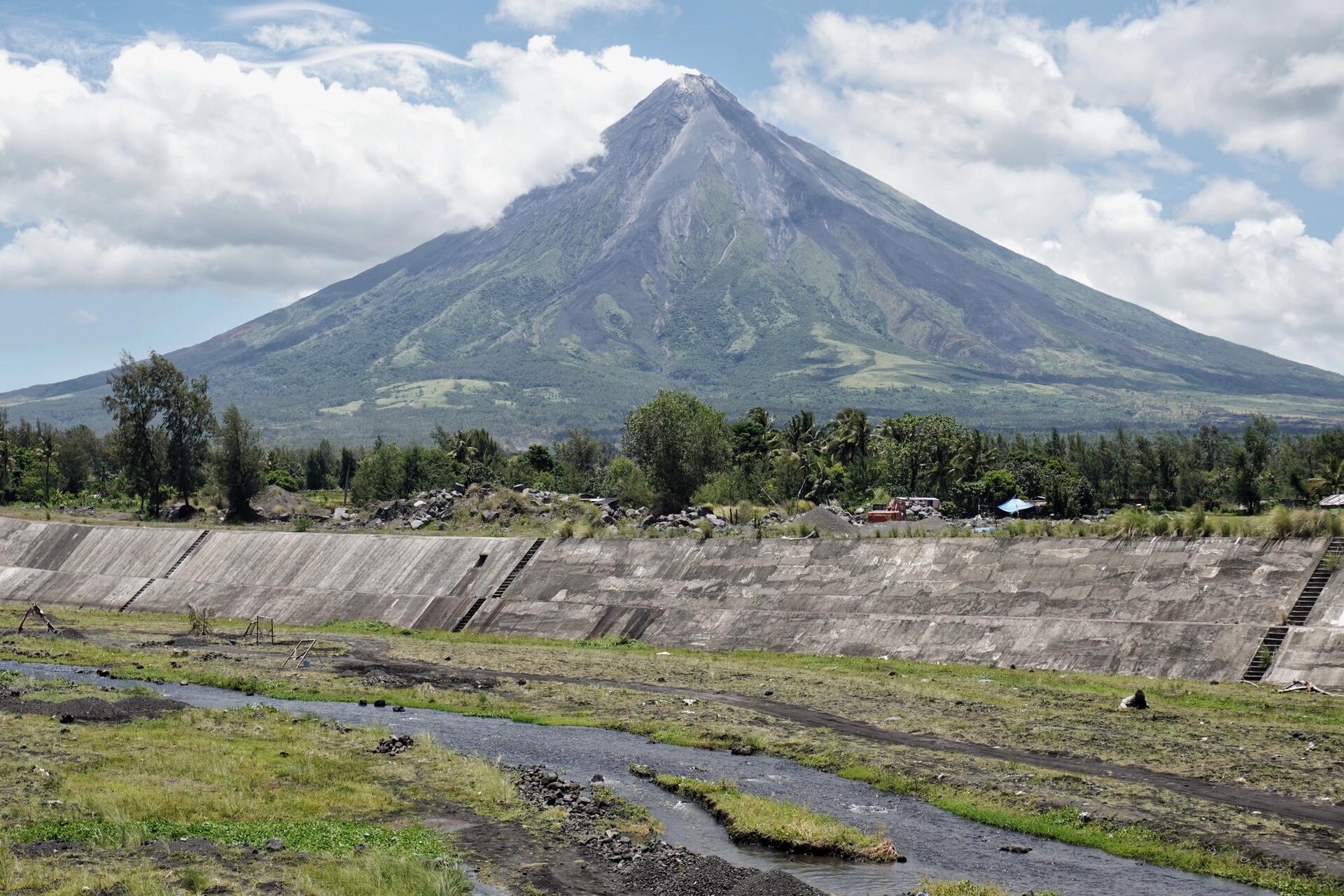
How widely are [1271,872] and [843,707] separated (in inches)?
692

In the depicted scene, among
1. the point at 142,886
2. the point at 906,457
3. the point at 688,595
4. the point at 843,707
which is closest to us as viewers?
the point at 142,886

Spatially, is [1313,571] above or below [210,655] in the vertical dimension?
above

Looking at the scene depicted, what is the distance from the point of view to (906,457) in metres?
139

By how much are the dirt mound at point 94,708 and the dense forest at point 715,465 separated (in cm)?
7623

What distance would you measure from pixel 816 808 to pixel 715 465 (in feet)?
302

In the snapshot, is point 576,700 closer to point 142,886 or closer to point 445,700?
point 445,700

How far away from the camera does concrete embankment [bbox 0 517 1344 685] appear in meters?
42.0

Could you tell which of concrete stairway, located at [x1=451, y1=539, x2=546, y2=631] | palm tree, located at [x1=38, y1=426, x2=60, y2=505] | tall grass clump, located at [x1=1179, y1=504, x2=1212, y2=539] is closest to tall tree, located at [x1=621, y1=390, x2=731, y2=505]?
concrete stairway, located at [x1=451, y1=539, x2=546, y2=631]

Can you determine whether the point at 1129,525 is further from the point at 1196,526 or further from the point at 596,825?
the point at 596,825

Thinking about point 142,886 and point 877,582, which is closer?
point 142,886

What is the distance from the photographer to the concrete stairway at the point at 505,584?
2525 inches

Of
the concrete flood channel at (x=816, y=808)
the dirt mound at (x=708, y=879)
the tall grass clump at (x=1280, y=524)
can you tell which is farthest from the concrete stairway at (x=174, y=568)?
the tall grass clump at (x=1280, y=524)

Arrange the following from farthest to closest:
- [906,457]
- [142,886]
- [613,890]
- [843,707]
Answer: [906,457], [843,707], [613,890], [142,886]

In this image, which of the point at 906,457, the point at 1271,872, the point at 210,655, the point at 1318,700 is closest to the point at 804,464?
the point at 906,457
